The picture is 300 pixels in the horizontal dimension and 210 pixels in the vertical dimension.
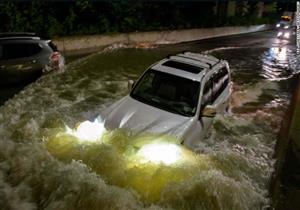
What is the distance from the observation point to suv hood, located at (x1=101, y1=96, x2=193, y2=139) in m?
6.45

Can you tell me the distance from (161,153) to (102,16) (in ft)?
53.1

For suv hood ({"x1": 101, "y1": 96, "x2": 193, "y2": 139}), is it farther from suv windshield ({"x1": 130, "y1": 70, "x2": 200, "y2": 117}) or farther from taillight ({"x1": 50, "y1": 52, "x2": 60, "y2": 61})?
taillight ({"x1": 50, "y1": 52, "x2": 60, "y2": 61})

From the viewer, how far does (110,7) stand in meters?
21.8

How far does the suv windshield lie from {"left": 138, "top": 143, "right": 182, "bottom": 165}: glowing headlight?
0.87m

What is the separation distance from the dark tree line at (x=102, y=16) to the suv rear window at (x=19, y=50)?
776 cm

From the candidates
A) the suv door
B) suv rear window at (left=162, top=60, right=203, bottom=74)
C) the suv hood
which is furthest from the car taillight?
the suv door

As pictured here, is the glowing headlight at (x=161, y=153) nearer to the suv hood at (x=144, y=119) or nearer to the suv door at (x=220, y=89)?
the suv hood at (x=144, y=119)

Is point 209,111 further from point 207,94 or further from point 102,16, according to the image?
point 102,16

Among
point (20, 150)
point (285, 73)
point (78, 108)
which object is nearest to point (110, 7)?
point (285, 73)

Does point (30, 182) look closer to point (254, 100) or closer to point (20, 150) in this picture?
point (20, 150)

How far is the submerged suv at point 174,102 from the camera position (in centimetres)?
655

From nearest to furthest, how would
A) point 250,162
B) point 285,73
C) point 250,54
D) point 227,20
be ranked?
point 250,162 < point 285,73 < point 250,54 < point 227,20

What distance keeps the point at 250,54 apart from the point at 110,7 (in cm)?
908

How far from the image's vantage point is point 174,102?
23.4 ft
